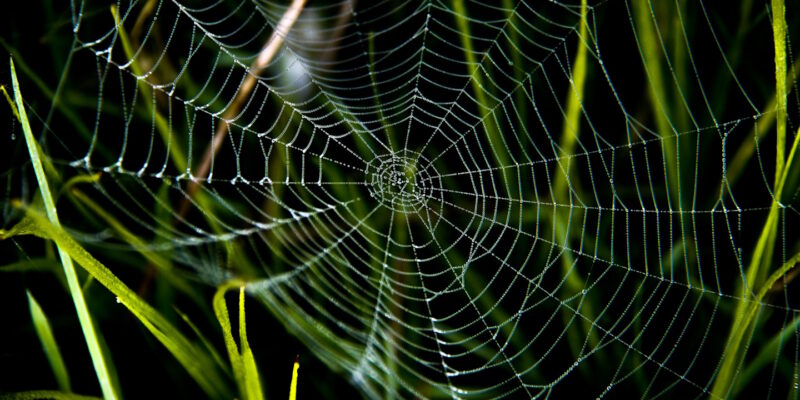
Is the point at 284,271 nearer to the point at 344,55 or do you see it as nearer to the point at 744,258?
the point at 344,55

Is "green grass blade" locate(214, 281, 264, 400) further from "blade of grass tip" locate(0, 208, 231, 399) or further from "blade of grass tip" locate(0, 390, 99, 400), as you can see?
"blade of grass tip" locate(0, 390, 99, 400)

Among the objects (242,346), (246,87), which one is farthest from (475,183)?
(242,346)

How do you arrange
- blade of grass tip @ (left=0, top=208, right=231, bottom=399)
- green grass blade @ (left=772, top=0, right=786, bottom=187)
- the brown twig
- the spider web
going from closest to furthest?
blade of grass tip @ (left=0, top=208, right=231, bottom=399), green grass blade @ (left=772, top=0, right=786, bottom=187), the spider web, the brown twig

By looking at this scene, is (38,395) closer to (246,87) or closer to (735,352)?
(246,87)

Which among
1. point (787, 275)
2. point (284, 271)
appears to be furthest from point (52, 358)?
point (787, 275)

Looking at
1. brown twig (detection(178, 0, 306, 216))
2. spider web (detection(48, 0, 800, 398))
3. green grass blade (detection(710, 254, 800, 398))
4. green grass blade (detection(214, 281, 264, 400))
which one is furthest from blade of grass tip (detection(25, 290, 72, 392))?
green grass blade (detection(710, 254, 800, 398))

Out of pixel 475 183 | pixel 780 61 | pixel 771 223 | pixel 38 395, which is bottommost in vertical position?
pixel 38 395
